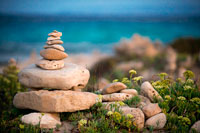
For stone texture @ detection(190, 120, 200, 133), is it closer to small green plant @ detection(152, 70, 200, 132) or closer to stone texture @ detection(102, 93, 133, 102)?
small green plant @ detection(152, 70, 200, 132)

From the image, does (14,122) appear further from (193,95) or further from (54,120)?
(193,95)

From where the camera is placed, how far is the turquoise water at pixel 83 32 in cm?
3025

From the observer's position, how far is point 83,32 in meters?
39.8

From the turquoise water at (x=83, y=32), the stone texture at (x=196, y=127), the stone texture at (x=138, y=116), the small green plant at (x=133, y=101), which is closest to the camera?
the stone texture at (x=196, y=127)

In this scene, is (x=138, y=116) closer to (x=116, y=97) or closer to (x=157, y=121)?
(x=157, y=121)

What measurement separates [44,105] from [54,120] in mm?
446

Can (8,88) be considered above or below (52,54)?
below

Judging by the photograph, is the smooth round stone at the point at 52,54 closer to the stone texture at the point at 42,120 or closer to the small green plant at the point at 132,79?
the stone texture at the point at 42,120

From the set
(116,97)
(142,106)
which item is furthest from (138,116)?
(116,97)

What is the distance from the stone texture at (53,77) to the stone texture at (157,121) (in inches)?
82.4

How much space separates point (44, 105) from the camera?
531cm

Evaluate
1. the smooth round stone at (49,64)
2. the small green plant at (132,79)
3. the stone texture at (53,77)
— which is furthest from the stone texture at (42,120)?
the small green plant at (132,79)

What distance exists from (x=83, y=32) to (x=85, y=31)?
1159 mm

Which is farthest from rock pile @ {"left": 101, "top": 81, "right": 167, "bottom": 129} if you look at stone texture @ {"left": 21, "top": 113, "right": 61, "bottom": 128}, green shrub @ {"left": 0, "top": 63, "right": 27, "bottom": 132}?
green shrub @ {"left": 0, "top": 63, "right": 27, "bottom": 132}
